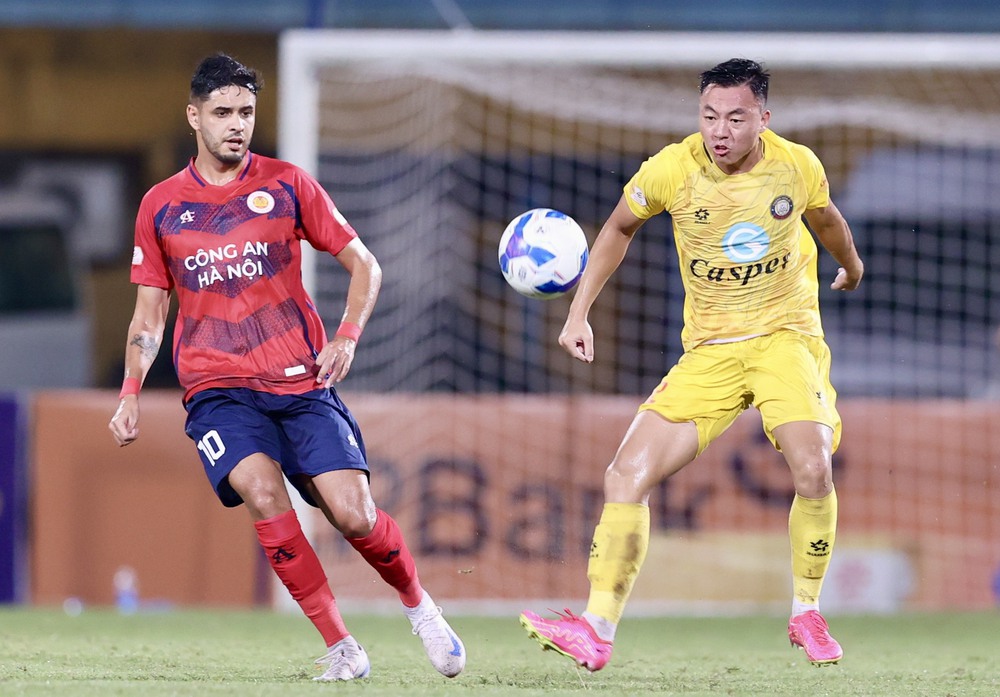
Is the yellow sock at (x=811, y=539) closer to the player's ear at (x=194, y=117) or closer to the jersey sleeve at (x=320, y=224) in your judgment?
the jersey sleeve at (x=320, y=224)

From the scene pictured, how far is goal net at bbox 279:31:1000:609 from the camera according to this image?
10508mm

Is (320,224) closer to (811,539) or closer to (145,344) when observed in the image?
(145,344)

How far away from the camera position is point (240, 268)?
19.0 ft

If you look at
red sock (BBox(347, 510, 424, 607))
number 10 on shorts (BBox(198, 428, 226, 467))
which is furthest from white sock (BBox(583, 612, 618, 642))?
number 10 on shorts (BBox(198, 428, 226, 467))

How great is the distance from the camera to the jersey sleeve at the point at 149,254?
19.2ft

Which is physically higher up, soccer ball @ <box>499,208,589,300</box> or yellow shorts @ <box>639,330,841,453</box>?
soccer ball @ <box>499,208,589,300</box>

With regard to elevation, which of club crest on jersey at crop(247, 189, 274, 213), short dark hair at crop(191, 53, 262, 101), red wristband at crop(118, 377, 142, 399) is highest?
short dark hair at crop(191, 53, 262, 101)

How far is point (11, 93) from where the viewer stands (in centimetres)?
1747

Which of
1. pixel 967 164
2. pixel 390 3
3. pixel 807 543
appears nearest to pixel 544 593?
pixel 807 543

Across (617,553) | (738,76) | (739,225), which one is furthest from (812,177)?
(617,553)

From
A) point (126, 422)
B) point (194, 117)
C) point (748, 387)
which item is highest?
point (194, 117)

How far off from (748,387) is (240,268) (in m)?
1.84

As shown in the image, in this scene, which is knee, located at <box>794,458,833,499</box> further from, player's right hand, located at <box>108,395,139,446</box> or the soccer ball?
player's right hand, located at <box>108,395,139,446</box>

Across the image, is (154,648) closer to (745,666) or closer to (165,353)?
(745,666)
